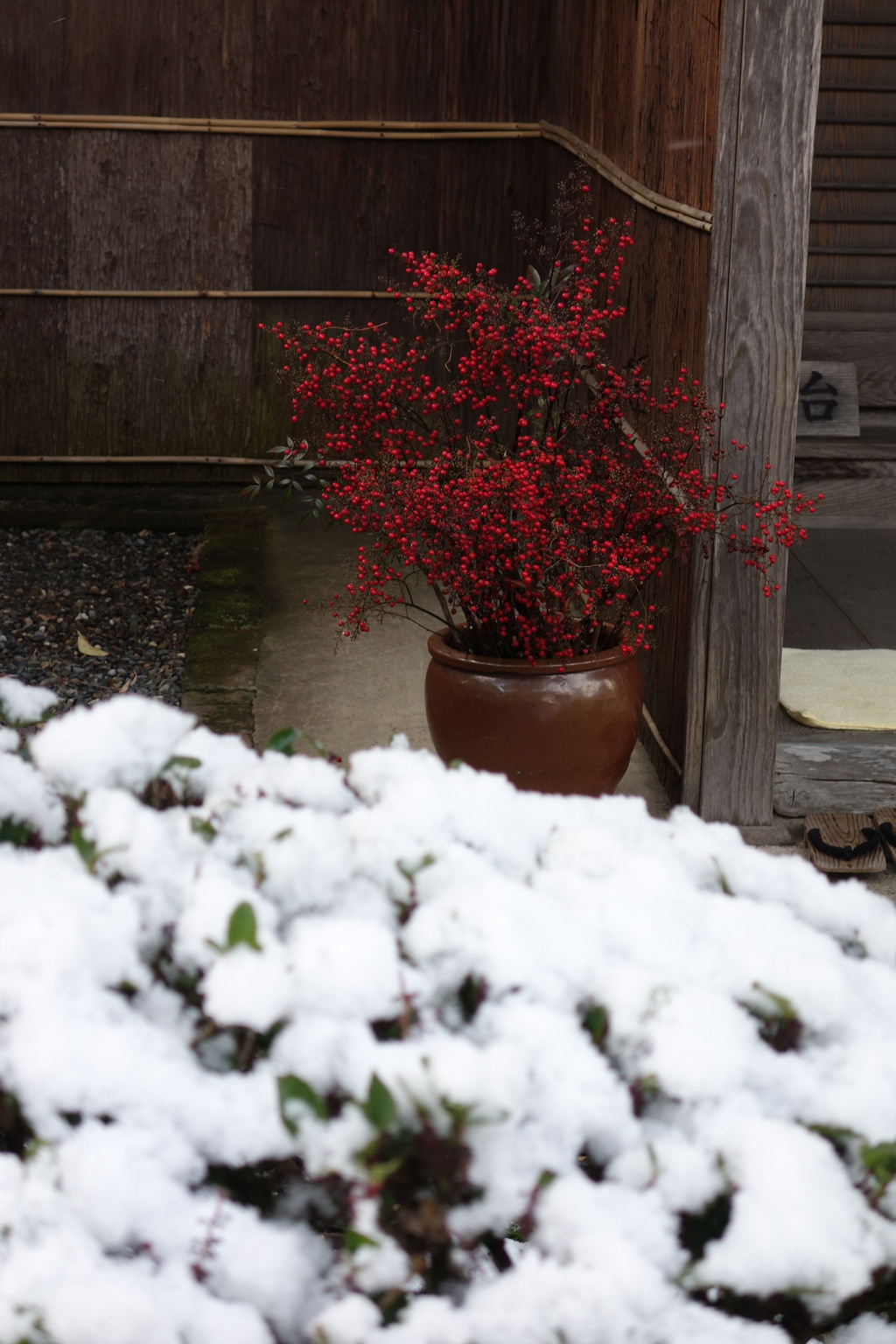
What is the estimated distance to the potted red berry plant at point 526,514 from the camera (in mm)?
2305

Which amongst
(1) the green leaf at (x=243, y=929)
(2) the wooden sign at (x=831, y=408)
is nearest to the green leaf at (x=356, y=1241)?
(1) the green leaf at (x=243, y=929)

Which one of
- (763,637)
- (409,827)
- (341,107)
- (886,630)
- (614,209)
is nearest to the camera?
(409,827)

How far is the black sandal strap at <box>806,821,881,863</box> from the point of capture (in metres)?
2.64

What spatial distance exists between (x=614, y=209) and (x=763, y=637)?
1.39m

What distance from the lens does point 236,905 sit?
29.6 inches

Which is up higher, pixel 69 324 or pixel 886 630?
pixel 69 324

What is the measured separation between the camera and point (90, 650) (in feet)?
12.5

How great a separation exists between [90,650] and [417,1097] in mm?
3304

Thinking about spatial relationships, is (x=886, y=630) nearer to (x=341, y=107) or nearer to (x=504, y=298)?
(x=504, y=298)

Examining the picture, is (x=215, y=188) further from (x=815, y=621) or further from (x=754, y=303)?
(x=754, y=303)

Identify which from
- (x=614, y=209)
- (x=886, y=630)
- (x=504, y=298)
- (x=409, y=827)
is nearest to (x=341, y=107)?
(x=614, y=209)

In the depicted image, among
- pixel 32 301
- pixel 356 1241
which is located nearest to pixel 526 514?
pixel 356 1241

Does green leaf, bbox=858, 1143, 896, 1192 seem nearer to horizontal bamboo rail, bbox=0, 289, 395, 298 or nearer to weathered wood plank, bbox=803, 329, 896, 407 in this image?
weathered wood plank, bbox=803, 329, 896, 407

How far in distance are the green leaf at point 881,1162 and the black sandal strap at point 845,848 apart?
78.9 inches
